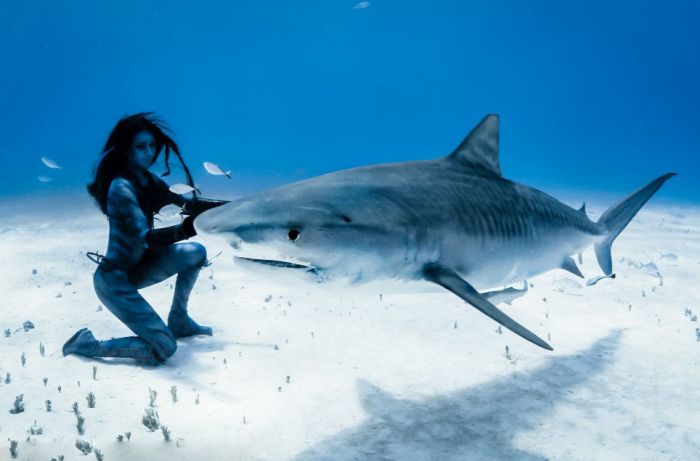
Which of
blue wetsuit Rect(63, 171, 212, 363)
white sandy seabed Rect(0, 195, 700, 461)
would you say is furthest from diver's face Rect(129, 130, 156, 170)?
white sandy seabed Rect(0, 195, 700, 461)

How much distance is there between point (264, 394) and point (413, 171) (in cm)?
214

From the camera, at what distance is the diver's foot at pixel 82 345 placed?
407 centimetres

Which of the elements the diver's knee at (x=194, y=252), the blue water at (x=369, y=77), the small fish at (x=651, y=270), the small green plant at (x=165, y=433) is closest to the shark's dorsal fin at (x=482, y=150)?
the diver's knee at (x=194, y=252)

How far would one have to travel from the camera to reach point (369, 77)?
588 feet

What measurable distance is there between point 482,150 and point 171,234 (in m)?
2.67

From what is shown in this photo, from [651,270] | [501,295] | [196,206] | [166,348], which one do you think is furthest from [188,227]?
[651,270]

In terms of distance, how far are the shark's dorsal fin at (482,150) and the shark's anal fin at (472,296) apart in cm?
128

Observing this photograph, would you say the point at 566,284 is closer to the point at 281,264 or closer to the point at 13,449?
the point at 281,264

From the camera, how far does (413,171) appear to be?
10.5ft

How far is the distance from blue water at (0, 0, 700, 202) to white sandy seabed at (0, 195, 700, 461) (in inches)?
3063

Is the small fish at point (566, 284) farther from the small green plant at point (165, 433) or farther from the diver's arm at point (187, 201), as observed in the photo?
the small green plant at point (165, 433)

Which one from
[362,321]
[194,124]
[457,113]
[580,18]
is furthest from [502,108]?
[362,321]

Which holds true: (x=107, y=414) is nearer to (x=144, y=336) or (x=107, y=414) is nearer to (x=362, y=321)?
(x=144, y=336)

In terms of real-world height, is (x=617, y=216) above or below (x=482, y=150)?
below
